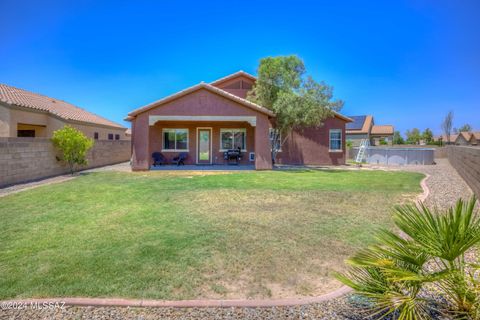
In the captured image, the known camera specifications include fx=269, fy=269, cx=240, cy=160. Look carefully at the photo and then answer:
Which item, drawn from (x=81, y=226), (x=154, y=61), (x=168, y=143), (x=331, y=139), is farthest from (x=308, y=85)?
(x=81, y=226)

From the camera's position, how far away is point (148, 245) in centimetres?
469

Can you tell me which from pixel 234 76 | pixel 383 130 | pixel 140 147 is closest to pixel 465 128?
pixel 383 130

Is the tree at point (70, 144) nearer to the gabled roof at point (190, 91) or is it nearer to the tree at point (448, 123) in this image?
the gabled roof at point (190, 91)

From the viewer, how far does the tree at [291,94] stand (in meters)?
17.6

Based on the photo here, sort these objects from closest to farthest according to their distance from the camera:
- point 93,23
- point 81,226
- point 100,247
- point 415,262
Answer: point 415,262
point 100,247
point 81,226
point 93,23

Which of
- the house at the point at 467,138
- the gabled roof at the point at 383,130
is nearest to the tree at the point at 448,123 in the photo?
the house at the point at 467,138

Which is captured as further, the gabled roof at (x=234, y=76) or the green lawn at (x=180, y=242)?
the gabled roof at (x=234, y=76)

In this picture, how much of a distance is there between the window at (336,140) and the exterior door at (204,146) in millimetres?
9850

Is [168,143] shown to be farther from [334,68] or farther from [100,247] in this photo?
[100,247]

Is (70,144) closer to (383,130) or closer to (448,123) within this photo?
(383,130)

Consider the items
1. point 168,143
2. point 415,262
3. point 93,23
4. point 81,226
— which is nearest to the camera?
point 415,262

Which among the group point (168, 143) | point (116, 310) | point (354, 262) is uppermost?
point (168, 143)

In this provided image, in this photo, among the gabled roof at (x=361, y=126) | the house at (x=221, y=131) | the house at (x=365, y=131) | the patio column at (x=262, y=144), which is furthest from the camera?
the gabled roof at (x=361, y=126)

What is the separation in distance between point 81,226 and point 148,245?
2.09 meters
